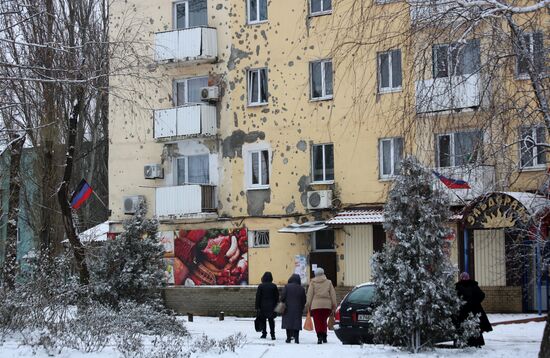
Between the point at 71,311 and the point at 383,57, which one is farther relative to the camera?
the point at 71,311

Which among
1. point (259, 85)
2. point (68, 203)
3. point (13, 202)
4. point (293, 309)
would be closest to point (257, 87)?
point (259, 85)

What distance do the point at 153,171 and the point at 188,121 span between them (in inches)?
105

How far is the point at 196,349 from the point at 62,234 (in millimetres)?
21652

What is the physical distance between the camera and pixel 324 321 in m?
22.0

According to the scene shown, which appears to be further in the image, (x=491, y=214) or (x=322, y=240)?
(x=322, y=240)

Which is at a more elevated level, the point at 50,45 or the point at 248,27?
the point at 248,27

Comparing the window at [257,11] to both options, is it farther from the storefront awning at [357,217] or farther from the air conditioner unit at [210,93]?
the storefront awning at [357,217]

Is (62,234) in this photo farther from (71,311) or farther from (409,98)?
(409,98)

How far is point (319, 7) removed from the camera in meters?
34.2

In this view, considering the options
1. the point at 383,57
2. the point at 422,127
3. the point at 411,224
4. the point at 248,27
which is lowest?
the point at 411,224

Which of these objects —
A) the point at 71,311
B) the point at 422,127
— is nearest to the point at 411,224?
the point at 422,127

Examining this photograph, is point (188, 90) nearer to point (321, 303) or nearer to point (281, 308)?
point (281, 308)

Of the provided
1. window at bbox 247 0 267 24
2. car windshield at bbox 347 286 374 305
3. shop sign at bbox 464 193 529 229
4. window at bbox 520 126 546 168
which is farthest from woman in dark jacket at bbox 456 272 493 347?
window at bbox 247 0 267 24

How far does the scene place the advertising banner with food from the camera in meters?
35.6
